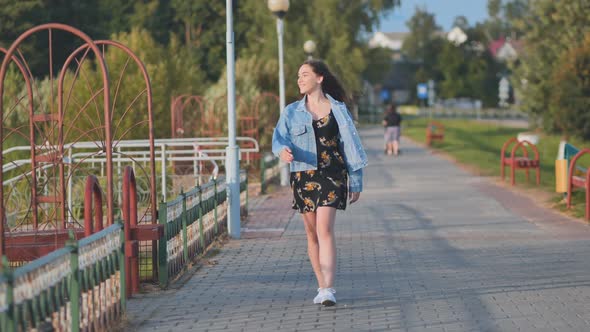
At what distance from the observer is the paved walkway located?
24.2 feet

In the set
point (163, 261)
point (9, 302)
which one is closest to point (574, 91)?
point (163, 261)

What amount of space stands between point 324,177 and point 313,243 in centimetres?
53

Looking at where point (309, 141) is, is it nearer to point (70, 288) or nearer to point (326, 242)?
point (326, 242)

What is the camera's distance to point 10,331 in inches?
200

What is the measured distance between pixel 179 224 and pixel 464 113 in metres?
85.3

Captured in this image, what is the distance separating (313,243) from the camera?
810 cm

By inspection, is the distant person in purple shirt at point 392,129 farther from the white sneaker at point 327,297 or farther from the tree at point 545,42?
the white sneaker at point 327,297

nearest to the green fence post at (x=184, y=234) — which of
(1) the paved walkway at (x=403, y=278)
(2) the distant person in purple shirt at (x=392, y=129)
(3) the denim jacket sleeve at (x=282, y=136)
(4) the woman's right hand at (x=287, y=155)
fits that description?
(1) the paved walkway at (x=403, y=278)

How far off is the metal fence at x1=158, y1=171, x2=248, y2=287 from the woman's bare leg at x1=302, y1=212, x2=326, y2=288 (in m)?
1.43

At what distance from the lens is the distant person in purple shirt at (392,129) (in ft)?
108

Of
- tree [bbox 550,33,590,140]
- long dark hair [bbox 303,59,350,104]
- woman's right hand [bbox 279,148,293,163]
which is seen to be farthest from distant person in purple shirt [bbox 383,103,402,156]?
woman's right hand [bbox 279,148,293,163]

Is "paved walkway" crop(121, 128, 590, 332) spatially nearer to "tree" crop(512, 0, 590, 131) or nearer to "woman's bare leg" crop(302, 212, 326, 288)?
"woman's bare leg" crop(302, 212, 326, 288)

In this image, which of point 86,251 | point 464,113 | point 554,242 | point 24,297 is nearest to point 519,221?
point 554,242

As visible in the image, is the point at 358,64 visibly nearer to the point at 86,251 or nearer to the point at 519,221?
the point at 519,221
